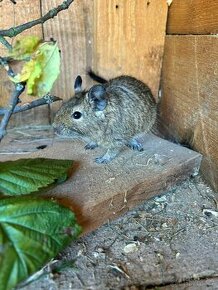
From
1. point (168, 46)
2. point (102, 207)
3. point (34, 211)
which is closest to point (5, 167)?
point (34, 211)

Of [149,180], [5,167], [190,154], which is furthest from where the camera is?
[190,154]

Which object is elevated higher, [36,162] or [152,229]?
[36,162]

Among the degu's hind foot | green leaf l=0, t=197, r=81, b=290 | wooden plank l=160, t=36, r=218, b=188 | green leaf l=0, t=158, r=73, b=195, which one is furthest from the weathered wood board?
green leaf l=0, t=197, r=81, b=290

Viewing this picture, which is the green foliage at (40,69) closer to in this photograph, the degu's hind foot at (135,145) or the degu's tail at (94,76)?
the degu's hind foot at (135,145)

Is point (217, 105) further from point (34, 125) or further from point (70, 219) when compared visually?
point (34, 125)

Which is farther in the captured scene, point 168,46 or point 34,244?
point 168,46

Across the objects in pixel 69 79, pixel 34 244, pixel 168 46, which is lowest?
pixel 34 244

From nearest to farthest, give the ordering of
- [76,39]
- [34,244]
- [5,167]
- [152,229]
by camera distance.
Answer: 1. [34,244]
2. [5,167]
3. [152,229]
4. [76,39]
